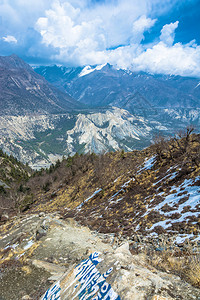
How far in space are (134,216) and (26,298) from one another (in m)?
16.4

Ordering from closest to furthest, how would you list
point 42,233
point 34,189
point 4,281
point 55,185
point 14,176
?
point 4,281
point 42,233
point 55,185
point 34,189
point 14,176

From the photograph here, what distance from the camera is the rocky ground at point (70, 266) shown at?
4972mm

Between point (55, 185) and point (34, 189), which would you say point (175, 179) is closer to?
point (55, 185)

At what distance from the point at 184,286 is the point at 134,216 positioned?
18722mm

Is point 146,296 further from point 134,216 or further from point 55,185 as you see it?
point 55,185

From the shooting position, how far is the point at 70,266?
8.97 metres

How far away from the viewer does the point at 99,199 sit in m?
40.1

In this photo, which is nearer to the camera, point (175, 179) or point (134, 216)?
point (134, 216)

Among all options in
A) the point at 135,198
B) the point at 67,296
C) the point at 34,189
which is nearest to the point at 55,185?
the point at 34,189

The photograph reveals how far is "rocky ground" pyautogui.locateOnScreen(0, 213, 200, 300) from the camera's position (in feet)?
16.3

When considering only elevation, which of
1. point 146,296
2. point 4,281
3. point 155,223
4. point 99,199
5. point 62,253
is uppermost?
point 146,296

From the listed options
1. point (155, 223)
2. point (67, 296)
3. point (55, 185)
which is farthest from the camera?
point (55, 185)

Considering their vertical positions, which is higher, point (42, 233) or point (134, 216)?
point (42, 233)

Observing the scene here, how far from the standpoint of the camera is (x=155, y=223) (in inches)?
719
